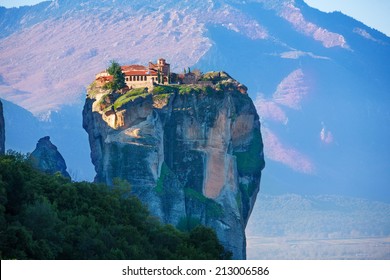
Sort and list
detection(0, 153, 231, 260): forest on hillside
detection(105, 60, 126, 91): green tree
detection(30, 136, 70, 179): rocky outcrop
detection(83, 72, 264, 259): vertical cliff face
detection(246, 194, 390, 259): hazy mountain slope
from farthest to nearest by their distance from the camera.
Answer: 1. detection(246, 194, 390, 259): hazy mountain slope
2. detection(30, 136, 70, 179): rocky outcrop
3. detection(105, 60, 126, 91): green tree
4. detection(83, 72, 264, 259): vertical cliff face
5. detection(0, 153, 231, 260): forest on hillside

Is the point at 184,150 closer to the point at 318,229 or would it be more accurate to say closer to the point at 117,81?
the point at 117,81

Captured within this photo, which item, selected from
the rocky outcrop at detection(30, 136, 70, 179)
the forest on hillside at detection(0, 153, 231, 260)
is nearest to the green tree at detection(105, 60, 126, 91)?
the rocky outcrop at detection(30, 136, 70, 179)

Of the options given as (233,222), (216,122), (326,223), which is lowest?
(326,223)

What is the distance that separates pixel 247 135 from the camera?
114 m

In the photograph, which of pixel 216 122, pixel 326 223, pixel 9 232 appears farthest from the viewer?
pixel 326 223

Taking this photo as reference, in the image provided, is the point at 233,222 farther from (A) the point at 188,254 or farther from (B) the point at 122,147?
(A) the point at 188,254

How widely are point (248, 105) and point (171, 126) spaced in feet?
27.6

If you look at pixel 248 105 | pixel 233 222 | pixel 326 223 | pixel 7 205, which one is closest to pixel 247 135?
pixel 248 105

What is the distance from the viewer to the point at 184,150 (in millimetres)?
107188

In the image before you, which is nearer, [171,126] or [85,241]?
[85,241]

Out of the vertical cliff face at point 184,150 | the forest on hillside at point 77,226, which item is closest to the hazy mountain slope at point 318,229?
the vertical cliff face at point 184,150

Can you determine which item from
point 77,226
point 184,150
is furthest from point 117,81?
point 77,226

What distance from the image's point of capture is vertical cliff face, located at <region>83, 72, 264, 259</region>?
336 feet

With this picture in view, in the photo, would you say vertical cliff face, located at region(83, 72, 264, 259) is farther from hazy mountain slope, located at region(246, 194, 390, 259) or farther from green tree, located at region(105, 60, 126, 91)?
hazy mountain slope, located at region(246, 194, 390, 259)
